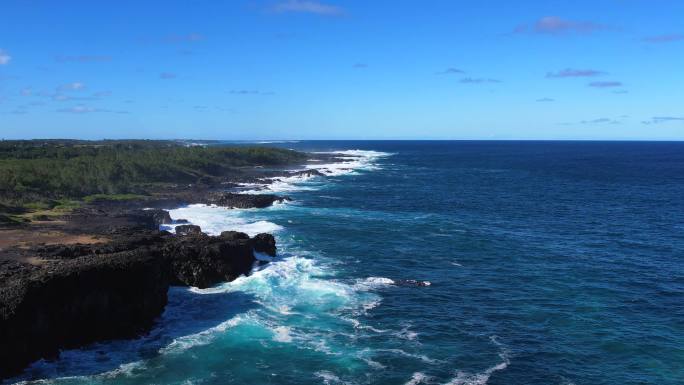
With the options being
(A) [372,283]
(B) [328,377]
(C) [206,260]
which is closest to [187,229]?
(C) [206,260]

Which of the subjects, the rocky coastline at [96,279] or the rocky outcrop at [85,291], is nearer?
the rocky outcrop at [85,291]

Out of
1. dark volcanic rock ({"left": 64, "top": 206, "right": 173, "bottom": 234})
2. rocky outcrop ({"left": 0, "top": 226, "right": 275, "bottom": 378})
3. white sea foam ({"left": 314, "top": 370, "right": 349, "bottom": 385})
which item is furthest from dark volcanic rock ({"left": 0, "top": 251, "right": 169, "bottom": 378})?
dark volcanic rock ({"left": 64, "top": 206, "right": 173, "bottom": 234})

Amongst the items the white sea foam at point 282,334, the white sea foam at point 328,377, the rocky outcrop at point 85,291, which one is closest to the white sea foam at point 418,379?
the white sea foam at point 328,377

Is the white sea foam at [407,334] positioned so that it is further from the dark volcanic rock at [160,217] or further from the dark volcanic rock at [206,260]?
the dark volcanic rock at [160,217]

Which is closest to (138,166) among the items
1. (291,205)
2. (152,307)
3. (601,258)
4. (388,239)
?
(291,205)

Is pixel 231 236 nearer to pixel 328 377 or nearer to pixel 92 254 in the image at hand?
pixel 92 254

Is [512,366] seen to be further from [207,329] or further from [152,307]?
[152,307]

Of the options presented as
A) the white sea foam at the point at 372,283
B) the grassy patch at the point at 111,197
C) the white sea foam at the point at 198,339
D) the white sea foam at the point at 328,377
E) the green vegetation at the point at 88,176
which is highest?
the green vegetation at the point at 88,176
